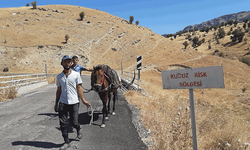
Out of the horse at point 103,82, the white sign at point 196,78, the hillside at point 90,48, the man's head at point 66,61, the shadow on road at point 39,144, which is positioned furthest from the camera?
the hillside at point 90,48

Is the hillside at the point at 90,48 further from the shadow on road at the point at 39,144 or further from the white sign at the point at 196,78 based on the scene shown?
the white sign at the point at 196,78

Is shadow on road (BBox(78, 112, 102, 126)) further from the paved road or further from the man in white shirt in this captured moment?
the man in white shirt

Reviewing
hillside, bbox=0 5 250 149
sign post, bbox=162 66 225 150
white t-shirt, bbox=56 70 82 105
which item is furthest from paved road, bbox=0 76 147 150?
hillside, bbox=0 5 250 149

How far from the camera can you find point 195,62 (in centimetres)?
4109

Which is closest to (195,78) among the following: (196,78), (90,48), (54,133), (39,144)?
(196,78)

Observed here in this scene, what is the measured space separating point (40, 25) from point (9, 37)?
13561 mm

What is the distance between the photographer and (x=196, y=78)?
3.06 meters

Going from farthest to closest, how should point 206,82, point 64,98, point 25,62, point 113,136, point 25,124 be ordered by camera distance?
point 25,62
point 25,124
point 113,136
point 64,98
point 206,82

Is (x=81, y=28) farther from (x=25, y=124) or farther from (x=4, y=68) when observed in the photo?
(x=25, y=124)

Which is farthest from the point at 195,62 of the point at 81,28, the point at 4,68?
the point at 4,68

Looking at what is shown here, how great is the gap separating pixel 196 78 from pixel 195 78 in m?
0.02

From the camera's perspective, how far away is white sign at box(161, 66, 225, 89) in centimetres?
283

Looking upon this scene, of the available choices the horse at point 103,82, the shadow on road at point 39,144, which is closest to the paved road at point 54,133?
the shadow on road at point 39,144

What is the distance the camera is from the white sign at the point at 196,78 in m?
2.83
